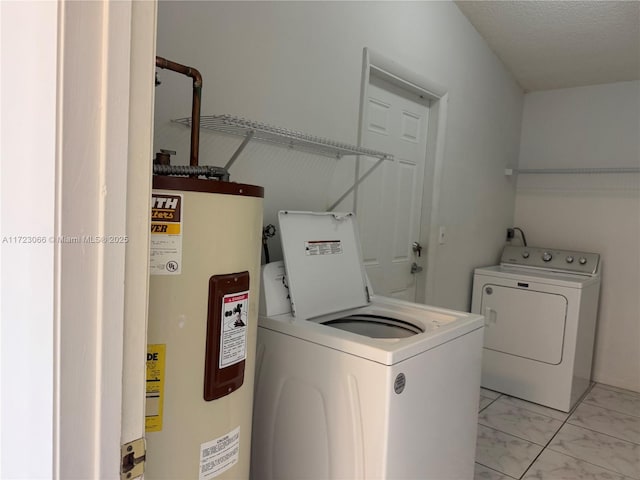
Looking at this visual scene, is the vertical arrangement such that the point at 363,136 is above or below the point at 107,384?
above

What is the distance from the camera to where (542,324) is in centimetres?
303

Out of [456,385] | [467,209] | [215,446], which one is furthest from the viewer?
[467,209]

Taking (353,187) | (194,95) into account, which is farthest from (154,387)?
(353,187)

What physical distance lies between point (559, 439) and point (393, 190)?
5.70 ft

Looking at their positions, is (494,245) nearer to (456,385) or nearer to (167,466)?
(456,385)

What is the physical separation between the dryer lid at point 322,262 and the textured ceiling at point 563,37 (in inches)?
69.0

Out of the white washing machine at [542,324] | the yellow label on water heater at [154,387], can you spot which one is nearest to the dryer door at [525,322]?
the white washing machine at [542,324]

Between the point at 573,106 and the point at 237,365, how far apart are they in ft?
11.7

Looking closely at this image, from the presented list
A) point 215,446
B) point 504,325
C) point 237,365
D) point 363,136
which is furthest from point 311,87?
point 504,325

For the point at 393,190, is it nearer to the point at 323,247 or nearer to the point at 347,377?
the point at 323,247

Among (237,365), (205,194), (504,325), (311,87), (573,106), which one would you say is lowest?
(504,325)

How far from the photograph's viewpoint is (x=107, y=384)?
0.58 m

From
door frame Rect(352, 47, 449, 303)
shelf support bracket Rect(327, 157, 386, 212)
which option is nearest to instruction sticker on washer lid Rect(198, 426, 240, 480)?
shelf support bracket Rect(327, 157, 386, 212)

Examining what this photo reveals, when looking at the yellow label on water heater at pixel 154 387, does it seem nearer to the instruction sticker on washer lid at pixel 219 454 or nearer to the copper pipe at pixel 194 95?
the instruction sticker on washer lid at pixel 219 454
